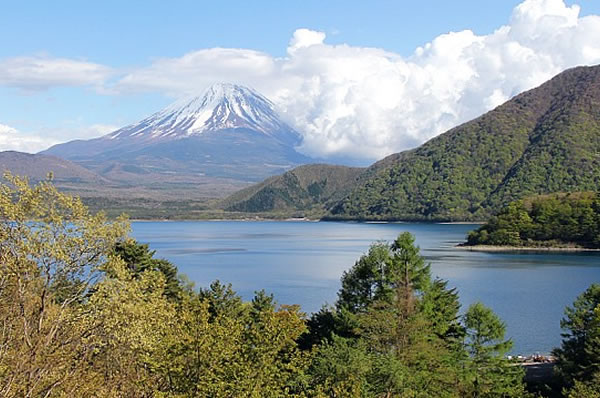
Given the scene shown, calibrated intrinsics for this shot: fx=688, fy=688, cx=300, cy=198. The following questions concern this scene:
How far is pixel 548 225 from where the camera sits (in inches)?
4215

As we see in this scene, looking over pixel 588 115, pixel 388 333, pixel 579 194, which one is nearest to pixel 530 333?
pixel 388 333

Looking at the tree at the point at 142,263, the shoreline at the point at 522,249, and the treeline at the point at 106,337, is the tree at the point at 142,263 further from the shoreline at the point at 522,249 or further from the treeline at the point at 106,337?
the shoreline at the point at 522,249

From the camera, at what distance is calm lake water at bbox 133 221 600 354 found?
1906 inches

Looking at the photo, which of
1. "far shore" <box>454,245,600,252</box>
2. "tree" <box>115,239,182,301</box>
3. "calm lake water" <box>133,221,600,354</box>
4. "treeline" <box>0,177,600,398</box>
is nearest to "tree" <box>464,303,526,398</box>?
"treeline" <box>0,177,600,398</box>

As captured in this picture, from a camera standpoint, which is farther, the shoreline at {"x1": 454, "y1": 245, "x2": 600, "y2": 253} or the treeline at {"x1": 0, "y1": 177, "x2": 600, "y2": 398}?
the shoreline at {"x1": 454, "y1": 245, "x2": 600, "y2": 253}

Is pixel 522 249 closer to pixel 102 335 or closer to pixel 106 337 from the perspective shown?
pixel 106 337

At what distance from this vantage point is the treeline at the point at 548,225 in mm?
103625

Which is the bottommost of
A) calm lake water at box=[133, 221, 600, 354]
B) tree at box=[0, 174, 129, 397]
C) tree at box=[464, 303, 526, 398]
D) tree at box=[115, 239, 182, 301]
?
calm lake water at box=[133, 221, 600, 354]

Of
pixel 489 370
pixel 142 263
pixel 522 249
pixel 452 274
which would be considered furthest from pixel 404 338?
pixel 522 249

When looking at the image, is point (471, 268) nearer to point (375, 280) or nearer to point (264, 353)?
point (375, 280)

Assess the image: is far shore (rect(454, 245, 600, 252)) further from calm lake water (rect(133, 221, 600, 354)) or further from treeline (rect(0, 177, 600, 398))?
treeline (rect(0, 177, 600, 398))

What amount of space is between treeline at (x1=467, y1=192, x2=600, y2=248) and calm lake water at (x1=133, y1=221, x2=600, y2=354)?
7.24 meters

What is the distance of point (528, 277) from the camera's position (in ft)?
231

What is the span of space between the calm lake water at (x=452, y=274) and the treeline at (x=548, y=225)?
724 cm
